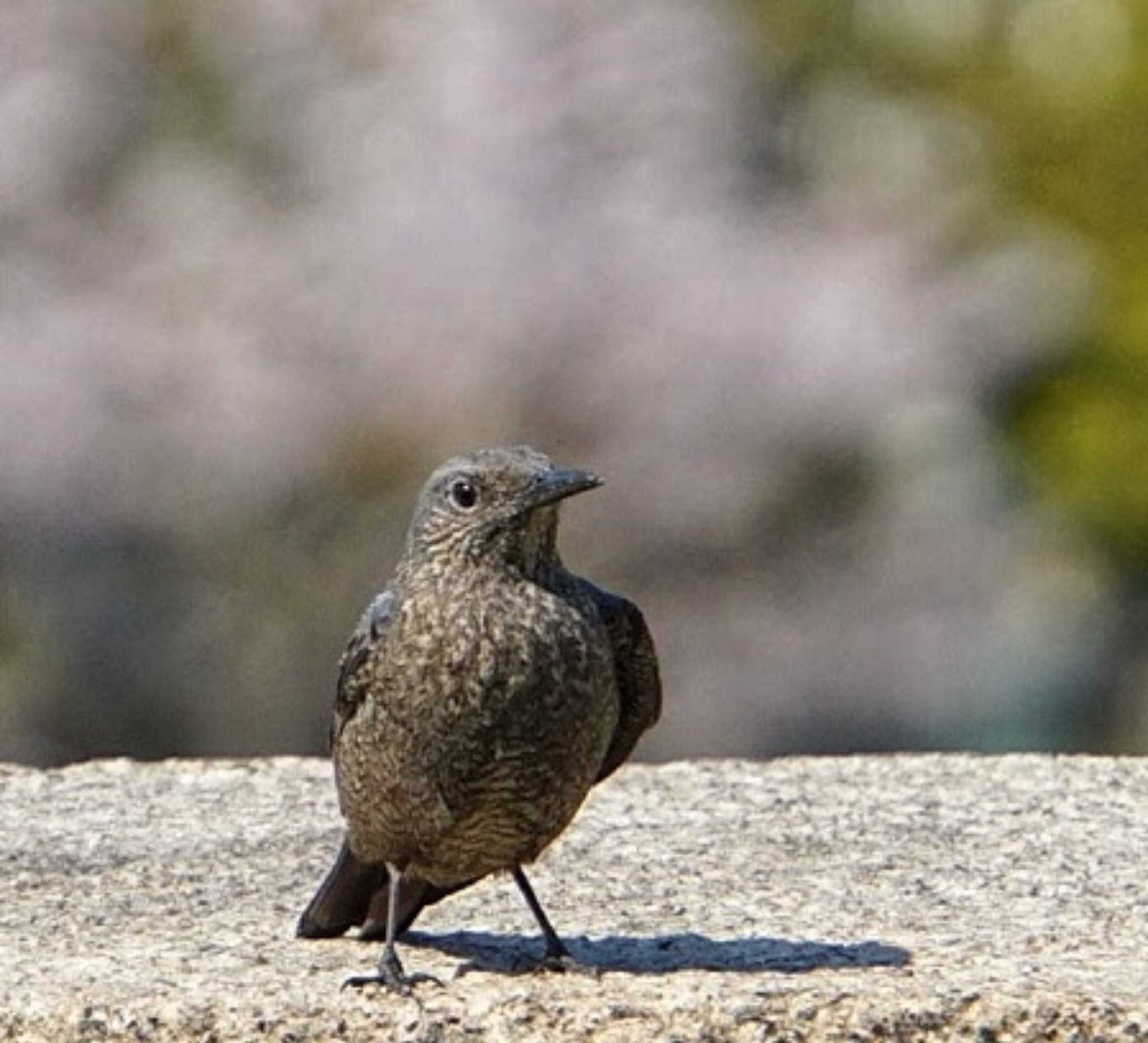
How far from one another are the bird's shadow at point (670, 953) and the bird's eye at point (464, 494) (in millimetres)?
703

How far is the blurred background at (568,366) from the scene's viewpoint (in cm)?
1004

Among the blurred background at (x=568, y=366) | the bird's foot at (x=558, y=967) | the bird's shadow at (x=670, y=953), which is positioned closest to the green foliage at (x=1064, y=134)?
the blurred background at (x=568, y=366)

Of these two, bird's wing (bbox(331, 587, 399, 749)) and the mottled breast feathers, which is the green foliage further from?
bird's wing (bbox(331, 587, 399, 749))

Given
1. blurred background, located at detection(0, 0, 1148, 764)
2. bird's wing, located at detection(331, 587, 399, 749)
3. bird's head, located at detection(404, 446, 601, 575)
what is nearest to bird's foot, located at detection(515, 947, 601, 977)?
bird's wing, located at detection(331, 587, 399, 749)

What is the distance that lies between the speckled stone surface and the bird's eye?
0.70 m

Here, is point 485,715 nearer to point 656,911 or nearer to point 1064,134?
point 656,911

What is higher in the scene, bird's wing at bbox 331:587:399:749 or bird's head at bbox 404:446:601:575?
bird's head at bbox 404:446:601:575

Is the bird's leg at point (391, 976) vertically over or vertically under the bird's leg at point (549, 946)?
under

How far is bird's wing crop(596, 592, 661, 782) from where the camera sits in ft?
17.4

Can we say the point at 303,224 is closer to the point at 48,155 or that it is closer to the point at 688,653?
the point at 48,155

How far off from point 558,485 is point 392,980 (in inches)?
29.8

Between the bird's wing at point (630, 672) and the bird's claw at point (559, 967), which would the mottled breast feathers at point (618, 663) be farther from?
the bird's claw at point (559, 967)

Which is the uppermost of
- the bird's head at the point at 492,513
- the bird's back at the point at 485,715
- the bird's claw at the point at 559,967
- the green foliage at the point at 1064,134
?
the green foliage at the point at 1064,134

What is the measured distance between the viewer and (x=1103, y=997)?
514 centimetres
